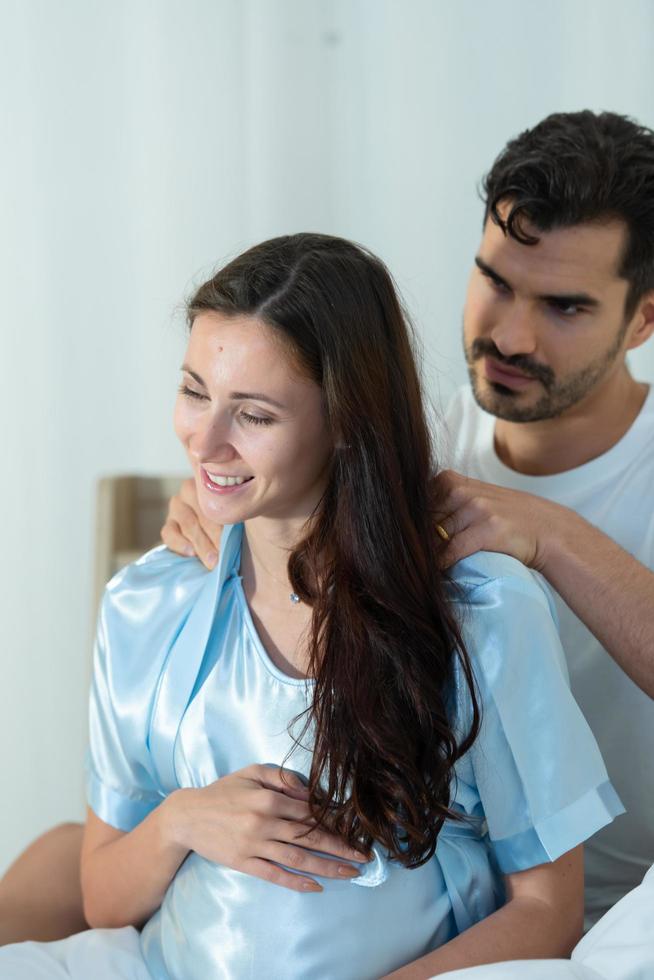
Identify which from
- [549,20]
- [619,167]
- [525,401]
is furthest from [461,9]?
[525,401]

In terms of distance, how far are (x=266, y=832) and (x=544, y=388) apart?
72 centimetres

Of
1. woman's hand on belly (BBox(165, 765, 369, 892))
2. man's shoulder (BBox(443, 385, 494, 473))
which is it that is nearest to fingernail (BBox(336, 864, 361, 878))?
woman's hand on belly (BBox(165, 765, 369, 892))

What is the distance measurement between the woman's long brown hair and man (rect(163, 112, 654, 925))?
329 millimetres

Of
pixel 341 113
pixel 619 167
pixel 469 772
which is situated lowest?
pixel 469 772

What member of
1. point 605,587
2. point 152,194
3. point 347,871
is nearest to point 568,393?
point 605,587

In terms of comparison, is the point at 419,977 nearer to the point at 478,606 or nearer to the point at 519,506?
the point at 478,606

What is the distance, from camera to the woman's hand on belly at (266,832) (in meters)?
1.06

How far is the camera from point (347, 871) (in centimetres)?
106

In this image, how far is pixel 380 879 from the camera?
1064mm

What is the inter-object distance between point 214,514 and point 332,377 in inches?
6.8

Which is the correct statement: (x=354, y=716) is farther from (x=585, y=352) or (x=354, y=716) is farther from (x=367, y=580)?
(x=585, y=352)

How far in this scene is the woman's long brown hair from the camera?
3.47ft

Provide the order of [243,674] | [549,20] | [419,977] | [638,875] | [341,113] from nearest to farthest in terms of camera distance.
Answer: [419,977], [243,674], [638,875], [549,20], [341,113]

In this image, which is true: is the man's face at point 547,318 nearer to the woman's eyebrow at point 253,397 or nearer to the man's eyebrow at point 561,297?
the man's eyebrow at point 561,297
